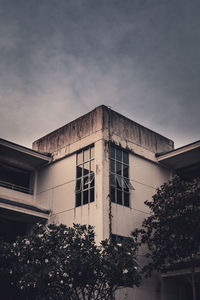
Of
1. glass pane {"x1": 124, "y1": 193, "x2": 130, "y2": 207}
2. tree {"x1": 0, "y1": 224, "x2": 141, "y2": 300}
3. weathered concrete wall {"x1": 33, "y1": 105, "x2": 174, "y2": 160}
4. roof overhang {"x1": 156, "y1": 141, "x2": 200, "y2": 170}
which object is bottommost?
tree {"x1": 0, "y1": 224, "x2": 141, "y2": 300}

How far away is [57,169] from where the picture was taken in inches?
925

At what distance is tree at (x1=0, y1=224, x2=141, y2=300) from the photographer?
15383mm

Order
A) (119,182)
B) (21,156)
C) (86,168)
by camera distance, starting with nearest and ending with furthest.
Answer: (119,182), (86,168), (21,156)

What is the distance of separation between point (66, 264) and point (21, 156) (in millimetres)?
9913

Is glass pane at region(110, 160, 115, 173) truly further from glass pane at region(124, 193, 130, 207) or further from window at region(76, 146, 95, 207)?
glass pane at region(124, 193, 130, 207)

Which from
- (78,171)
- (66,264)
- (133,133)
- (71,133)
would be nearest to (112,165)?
(78,171)

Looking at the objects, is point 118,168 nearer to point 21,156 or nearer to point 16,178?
point 21,156

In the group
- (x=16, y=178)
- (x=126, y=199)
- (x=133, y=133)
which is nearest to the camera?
(x=126, y=199)

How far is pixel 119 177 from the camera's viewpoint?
2131 cm

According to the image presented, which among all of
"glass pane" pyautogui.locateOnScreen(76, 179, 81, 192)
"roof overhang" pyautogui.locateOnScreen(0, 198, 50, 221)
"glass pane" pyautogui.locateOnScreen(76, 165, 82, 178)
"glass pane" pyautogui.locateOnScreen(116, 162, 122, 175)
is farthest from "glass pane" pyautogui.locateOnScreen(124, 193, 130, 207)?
"roof overhang" pyautogui.locateOnScreen(0, 198, 50, 221)

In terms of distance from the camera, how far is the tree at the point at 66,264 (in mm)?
15383

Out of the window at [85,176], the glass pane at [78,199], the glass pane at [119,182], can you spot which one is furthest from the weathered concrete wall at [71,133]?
the glass pane at [78,199]

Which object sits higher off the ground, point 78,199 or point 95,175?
point 95,175

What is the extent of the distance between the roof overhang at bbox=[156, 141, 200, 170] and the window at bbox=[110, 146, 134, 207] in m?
2.66
